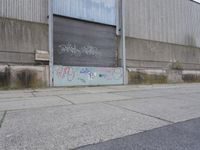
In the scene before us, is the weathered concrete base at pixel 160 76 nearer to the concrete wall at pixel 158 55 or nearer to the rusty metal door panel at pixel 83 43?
the concrete wall at pixel 158 55

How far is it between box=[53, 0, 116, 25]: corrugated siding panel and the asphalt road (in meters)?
10.9

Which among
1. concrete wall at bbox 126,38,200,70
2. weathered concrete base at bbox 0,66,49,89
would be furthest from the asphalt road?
concrete wall at bbox 126,38,200,70

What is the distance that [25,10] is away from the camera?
11227mm

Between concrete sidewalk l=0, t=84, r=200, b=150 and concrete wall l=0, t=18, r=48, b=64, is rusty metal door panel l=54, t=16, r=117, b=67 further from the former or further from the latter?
concrete sidewalk l=0, t=84, r=200, b=150

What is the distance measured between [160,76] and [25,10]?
11.5m

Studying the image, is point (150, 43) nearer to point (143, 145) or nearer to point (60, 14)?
point (60, 14)

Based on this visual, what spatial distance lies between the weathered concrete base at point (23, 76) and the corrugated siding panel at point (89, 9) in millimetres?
3967

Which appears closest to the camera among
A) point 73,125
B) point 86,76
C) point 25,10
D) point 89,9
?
point 73,125

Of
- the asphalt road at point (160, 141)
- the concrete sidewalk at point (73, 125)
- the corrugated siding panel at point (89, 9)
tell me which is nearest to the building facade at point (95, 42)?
the corrugated siding panel at point (89, 9)

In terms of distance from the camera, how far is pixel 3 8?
1066 centimetres

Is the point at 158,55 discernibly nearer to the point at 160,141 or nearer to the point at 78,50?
the point at 78,50

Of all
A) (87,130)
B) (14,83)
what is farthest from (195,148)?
(14,83)

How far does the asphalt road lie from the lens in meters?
2.60

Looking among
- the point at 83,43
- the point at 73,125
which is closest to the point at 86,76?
the point at 83,43
